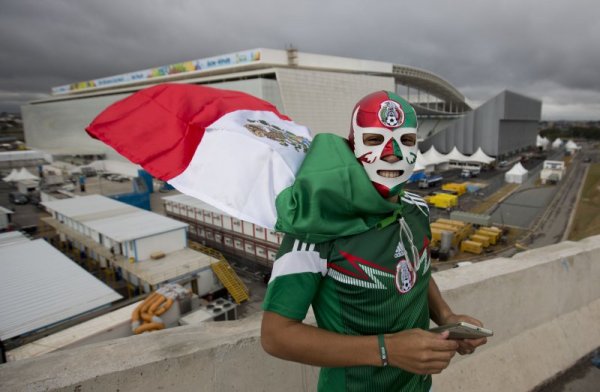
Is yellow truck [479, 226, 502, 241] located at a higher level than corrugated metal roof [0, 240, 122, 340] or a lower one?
lower

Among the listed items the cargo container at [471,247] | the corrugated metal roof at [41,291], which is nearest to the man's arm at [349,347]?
the corrugated metal roof at [41,291]

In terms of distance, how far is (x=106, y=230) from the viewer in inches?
656

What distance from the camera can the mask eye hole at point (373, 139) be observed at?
1451 mm

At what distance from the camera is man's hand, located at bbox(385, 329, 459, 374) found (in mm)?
1195

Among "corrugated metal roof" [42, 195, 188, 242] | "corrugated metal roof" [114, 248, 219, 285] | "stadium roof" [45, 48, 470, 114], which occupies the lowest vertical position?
"corrugated metal roof" [114, 248, 219, 285]

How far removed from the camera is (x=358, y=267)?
131 centimetres

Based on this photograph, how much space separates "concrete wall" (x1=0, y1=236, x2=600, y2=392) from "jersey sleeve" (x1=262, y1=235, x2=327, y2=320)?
915mm

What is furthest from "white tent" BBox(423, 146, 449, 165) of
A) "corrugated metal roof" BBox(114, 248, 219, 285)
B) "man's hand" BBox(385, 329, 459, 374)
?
"man's hand" BBox(385, 329, 459, 374)

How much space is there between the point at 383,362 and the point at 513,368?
273 cm

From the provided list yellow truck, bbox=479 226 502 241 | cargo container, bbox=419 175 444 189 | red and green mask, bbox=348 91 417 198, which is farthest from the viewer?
cargo container, bbox=419 175 444 189

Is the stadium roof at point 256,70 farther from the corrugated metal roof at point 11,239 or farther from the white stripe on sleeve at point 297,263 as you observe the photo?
the white stripe on sleeve at point 297,263

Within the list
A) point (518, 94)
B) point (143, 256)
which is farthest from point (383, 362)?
point (518, 94)

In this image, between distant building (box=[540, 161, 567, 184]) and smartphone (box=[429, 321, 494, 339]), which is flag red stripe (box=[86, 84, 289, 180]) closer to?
smartphone (box=[429, 321, 494, 339])

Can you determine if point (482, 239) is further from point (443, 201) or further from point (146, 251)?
point (146, 251)
